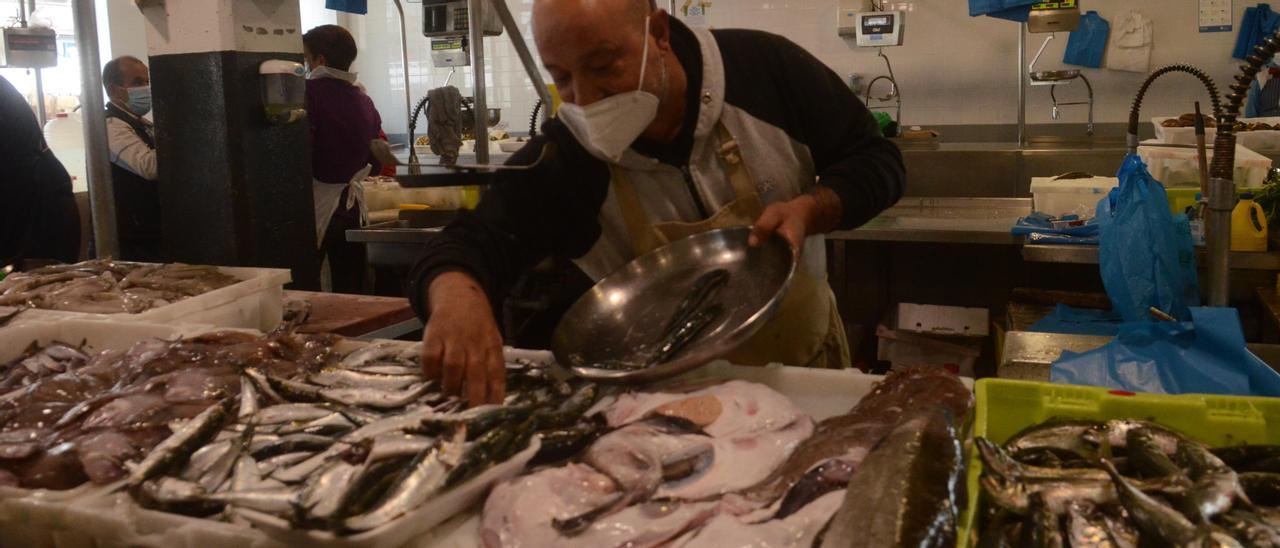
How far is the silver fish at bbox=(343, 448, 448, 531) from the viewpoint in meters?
1.43

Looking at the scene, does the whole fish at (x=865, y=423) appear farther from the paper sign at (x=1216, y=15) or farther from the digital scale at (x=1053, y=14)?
the paper sign at (x=1216, y=15)

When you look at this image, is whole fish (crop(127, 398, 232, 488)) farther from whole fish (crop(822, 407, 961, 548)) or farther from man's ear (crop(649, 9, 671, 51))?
man's ear (crop(649, 9, 671, 51))

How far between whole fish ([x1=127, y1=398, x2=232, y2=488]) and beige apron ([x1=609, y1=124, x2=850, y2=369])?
1.20 m

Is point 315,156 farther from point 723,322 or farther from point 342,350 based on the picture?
Answer: point 723,322

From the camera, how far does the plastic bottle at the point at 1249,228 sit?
413 centimetres

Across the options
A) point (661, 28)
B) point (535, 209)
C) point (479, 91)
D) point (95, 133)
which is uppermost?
point (661, 28)

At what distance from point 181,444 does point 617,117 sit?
123 centimetres

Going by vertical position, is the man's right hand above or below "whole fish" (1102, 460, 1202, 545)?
above

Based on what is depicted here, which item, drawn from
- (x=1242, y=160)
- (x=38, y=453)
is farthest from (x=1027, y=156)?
(x=38, y=453)

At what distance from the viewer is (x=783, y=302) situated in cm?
264

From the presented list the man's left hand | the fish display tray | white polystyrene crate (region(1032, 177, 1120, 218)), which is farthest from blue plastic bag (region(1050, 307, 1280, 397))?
white polystyrene crate (region(1032, 177, 1120, 218))

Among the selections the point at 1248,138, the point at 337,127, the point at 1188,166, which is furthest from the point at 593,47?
the point at 337,127

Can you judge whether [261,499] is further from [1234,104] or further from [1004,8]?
[1004,8]

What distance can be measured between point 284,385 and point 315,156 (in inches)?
196
